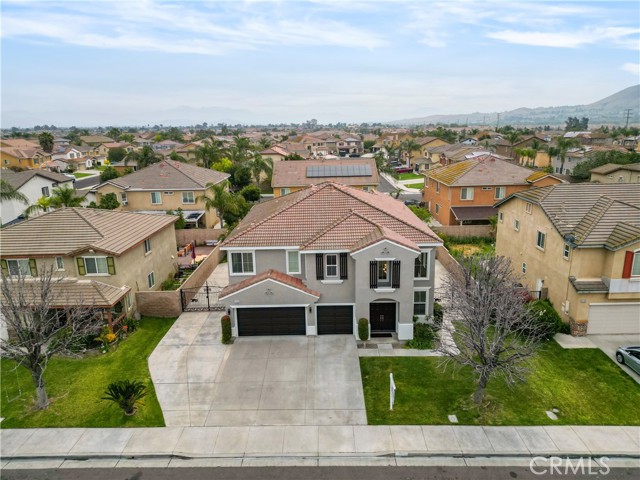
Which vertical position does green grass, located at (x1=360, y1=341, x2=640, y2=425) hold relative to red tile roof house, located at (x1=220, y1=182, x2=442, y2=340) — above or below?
below

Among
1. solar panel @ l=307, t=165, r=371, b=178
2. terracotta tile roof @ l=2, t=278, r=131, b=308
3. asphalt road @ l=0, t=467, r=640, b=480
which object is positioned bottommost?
asphalt road @ l=0, t=467, r=640, b=480

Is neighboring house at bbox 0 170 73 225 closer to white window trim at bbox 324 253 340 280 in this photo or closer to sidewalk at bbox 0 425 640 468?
sidewalk at bbox 0 425 640 468

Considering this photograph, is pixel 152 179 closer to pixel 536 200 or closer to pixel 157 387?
pixel 157 387

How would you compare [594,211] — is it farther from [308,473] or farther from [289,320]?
[308,473]

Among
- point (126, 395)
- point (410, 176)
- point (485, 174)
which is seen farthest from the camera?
point (410, 176)

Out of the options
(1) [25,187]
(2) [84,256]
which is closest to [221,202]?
(2) [84,256]

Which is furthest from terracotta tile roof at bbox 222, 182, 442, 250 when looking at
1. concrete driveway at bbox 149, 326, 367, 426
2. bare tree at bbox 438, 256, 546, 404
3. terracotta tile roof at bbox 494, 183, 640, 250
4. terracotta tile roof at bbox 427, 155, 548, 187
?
terracotta tile roof at bbox 427, 155, 548, 187
